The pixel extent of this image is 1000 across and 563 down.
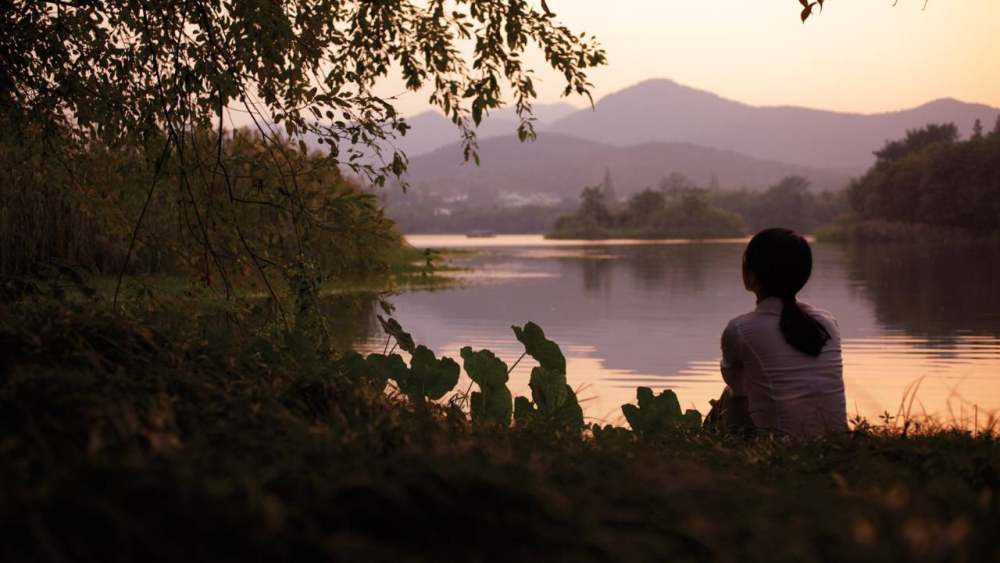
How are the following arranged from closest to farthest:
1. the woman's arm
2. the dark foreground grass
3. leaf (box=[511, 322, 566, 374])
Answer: the dark foreground grass
the woman's arm
leaf (box=[511, 322, 566, 374])

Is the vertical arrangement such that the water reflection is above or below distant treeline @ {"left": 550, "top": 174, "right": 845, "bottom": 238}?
below

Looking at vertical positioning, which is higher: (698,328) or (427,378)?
(427,378)

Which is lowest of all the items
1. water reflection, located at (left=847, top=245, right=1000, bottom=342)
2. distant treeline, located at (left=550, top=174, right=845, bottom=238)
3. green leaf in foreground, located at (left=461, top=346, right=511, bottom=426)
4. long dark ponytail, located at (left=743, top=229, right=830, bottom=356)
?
water reflection, located at (left=847, top=245, right=1000, bottom=342)

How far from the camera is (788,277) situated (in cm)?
468

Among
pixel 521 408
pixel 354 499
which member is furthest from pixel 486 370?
pixel 354 499

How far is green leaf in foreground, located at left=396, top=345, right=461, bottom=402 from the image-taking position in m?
5.79

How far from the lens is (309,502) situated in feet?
6.84

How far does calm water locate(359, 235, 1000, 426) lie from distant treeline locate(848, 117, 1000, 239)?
4281cm

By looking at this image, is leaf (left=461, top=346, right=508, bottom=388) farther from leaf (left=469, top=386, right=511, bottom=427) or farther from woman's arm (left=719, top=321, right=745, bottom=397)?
woman's arm (left=719, top=321, right=745, bottom=397)

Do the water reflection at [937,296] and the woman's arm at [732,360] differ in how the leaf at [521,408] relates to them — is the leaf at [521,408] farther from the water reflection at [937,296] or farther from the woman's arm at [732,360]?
the water reflection at [937,296]

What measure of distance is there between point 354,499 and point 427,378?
374 cm

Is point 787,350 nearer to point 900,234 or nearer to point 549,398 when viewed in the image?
point 549,398

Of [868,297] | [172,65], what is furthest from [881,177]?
[172,65]

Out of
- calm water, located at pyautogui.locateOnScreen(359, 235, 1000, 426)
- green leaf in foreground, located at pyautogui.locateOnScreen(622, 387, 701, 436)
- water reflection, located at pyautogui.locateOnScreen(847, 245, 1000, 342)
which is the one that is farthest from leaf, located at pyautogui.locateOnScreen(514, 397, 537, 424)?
water reflection, located at pyautogui.locateOnScreen(847, 245, 1000, 342)
